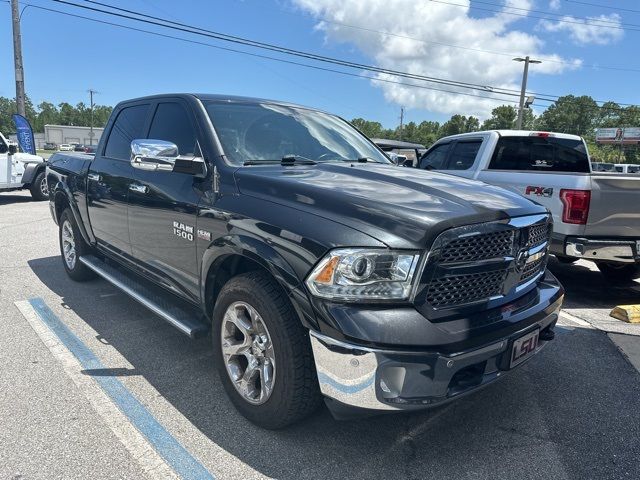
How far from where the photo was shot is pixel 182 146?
3543 mm

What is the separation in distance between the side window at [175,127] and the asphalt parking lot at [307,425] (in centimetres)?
159

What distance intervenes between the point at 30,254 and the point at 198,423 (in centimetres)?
558

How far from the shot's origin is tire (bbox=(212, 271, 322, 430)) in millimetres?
2439

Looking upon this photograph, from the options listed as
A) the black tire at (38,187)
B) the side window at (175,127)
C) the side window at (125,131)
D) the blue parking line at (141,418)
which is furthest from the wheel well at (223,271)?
the black tire at (38,187)

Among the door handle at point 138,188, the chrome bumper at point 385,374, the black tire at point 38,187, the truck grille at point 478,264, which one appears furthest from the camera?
the black tire at point 38,187

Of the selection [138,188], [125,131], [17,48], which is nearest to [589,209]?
[138,188]

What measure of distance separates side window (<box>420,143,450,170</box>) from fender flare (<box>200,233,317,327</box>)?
5.66m

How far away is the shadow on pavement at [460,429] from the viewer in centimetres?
252

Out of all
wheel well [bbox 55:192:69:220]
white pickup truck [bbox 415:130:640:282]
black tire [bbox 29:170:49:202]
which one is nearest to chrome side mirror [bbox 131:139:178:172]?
wheel well [bbox 55:192:69:220]

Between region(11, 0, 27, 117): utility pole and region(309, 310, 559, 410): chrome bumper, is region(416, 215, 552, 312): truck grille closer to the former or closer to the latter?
region(309, 310, 559, 410): chrome bumper

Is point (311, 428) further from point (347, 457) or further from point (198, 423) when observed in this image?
point (198, 423)

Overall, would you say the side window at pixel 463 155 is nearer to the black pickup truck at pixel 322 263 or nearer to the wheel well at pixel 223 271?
the black pickup truck at pixel 322 263

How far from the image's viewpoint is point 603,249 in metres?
5.01

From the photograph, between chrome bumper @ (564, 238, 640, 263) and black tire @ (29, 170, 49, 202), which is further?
black tire @ (29, 170, 49, 202)
